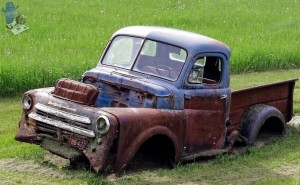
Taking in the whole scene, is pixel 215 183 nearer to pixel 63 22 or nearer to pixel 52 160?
pixel 52 160

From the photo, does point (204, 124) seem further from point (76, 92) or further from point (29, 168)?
point (29, 168)

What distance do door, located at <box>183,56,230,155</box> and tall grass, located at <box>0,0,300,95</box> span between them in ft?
14.5

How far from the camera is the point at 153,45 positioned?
922 centimetres


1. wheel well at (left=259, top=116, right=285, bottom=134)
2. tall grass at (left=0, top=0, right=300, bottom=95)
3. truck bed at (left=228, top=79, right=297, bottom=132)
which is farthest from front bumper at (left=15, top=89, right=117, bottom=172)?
tall grass at (left=0, top=0, right=300, bottom=95)

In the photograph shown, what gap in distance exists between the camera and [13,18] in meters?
7.14

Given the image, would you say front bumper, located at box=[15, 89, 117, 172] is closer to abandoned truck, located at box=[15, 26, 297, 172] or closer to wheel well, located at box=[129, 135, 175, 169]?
abandoned truck, located at box=[15, 26, 297, 172]

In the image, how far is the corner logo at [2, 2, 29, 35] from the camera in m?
6.98

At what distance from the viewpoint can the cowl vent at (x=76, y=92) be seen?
8245mm

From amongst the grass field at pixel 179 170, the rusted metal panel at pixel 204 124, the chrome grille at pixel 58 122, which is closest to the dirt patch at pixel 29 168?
the grass field at pixel 179 170

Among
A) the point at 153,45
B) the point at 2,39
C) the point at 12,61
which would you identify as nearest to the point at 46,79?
the point at 12,61

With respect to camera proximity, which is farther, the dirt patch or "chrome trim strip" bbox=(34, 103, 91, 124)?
the dirt patch

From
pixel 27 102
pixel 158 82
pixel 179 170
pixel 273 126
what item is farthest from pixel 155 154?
pixel 273 126

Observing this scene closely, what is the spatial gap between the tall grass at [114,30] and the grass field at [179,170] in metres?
3.50

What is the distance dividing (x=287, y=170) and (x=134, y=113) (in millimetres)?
2130
